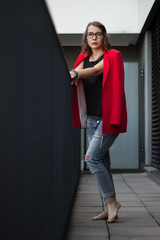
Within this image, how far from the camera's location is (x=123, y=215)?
3.30 meters

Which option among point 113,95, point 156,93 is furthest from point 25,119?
point 156,93

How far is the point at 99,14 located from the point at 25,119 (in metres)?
7.42

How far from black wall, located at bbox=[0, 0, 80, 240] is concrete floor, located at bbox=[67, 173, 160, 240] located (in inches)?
43.0

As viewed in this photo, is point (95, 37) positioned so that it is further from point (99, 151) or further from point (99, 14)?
point (99, 14)

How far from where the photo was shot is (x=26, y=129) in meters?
1.09

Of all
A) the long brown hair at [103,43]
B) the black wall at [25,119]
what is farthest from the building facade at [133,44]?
the black wall at [25,119]

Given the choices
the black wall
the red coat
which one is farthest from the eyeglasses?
the black wall

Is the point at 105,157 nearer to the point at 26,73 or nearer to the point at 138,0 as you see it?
the point at 26,73

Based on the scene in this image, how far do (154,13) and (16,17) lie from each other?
6.08m

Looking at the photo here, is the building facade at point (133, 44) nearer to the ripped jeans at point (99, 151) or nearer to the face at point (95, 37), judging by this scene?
the face at point (95, 37)

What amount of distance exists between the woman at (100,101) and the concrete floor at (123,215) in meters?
0.17

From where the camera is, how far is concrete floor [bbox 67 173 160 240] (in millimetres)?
2678

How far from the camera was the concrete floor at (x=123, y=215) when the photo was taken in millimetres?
2678

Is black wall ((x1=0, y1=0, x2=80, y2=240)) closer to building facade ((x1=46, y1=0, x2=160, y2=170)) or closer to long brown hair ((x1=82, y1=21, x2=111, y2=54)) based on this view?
long brown hair ((x1=82, y1=21, x2=111, y2=54))
